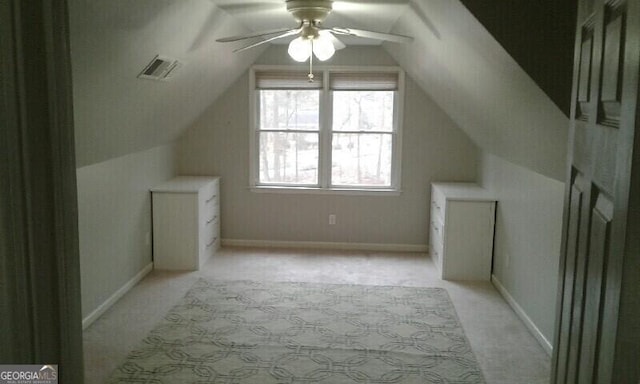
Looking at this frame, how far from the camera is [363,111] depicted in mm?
6188

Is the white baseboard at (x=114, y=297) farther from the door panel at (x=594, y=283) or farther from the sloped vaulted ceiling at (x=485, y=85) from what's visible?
the door panel at (x=594, y=283)

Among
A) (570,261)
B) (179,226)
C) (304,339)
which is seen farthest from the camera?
(179,226)

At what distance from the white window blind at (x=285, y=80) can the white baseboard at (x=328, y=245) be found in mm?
1761

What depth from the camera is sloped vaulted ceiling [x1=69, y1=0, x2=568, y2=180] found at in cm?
278

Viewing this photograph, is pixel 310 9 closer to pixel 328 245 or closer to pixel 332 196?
pixel 332 196

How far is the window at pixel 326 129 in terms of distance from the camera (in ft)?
19.9

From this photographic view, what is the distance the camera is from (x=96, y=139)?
383cm

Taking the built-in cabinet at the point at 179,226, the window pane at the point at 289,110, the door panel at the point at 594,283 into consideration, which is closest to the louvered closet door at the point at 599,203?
the door panel at the point at 594,283

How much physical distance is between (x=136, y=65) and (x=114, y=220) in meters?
1.66

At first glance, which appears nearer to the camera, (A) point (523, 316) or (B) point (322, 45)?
(B) point (322, 45)

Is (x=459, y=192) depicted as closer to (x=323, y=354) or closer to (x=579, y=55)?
(x=323, y=354)

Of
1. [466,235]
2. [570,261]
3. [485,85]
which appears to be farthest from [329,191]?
[570,261]

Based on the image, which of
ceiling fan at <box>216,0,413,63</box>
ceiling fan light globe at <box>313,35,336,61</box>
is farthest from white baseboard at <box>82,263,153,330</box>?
ceiling fan light globe at <box>313,35,336,61</box>

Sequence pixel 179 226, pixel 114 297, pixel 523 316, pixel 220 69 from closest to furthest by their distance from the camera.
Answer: pixel 523 316
pixel 114 297
pixel 220 69
pixel 179 226
